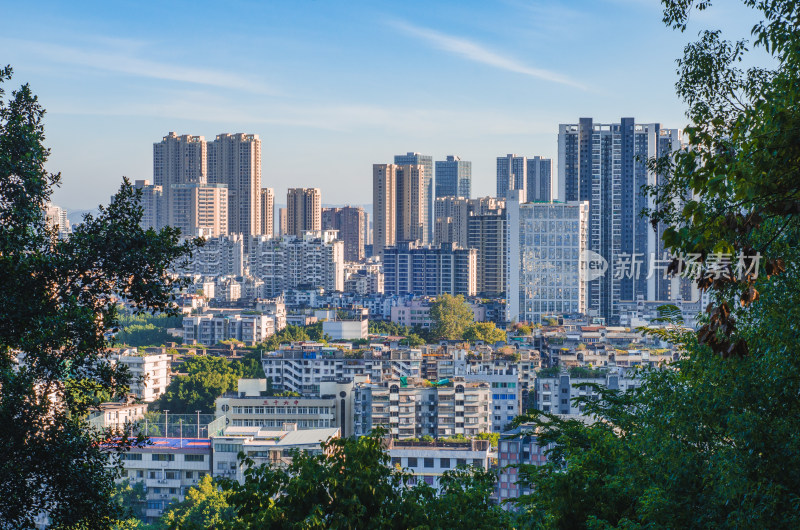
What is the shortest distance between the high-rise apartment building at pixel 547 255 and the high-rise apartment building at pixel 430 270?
6592mm

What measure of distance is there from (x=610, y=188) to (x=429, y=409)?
14.9 metres

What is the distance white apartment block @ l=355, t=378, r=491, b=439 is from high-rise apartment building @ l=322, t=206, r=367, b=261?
108 feet

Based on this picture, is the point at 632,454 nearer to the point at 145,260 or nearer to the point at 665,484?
the point at 665,484

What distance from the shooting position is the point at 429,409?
11.8 meters

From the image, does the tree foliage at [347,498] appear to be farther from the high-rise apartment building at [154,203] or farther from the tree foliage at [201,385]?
the high-rise apartment building at [154,203]

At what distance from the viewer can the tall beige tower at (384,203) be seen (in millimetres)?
41656

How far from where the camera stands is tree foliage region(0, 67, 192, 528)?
7.55ft

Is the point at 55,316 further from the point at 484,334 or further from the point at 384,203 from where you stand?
the point at 384,203

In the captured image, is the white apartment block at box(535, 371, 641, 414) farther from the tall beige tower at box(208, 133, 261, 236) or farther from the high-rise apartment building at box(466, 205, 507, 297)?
the tall beige tower at box(208, 133, 261, 236)

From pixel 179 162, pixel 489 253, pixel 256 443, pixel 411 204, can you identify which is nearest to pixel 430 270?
pixel 489 253

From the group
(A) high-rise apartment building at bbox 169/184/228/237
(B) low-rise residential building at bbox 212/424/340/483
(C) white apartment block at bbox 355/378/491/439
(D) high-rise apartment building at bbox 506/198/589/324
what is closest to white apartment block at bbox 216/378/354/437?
(C) white apartment block at bbox 355/378/491/439

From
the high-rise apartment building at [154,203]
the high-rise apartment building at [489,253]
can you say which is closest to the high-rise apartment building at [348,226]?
the high-rise apartment building at [154,203]

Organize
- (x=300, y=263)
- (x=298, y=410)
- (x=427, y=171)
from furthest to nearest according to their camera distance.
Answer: (x=427, y=171) → (x=300, y=263) → (x=298, y=410)

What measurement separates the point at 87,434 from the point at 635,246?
961 inches
